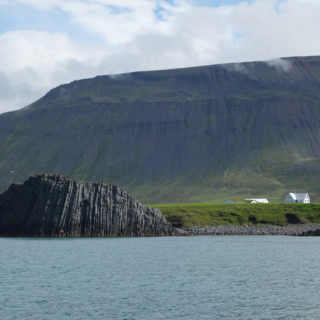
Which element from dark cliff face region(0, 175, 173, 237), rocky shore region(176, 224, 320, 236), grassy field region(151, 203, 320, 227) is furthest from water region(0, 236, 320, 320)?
grassy field region(151, 203, 320, 227)

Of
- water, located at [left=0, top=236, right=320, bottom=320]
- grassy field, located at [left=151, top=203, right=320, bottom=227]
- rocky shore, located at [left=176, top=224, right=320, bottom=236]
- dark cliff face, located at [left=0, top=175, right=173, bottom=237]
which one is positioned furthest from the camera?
grassy field, located at [left=151, top=203, right=320, bottom=227]

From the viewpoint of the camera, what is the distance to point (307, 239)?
104812 millimetres

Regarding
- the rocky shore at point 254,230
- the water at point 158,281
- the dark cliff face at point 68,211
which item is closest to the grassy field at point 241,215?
the rocky shore at point 254,230

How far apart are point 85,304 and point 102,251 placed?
3818 centimetres

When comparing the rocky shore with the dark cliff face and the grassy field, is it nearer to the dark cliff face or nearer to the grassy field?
the grassy field

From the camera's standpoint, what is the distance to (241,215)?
4887 inches

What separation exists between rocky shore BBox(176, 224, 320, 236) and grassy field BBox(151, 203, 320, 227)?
10.2 ft

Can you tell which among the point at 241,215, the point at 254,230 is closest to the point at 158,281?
the point at 254,230

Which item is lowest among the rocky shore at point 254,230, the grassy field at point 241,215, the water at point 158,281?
the water at point 158,281

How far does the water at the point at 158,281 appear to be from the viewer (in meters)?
41.4

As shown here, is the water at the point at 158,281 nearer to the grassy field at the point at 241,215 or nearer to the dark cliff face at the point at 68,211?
the dark cliff face at the point at 68,211

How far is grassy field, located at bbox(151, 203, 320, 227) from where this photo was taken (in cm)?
12000

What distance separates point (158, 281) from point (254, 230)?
6321 cm

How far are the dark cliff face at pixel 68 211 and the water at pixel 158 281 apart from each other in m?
6.22
